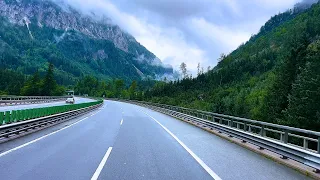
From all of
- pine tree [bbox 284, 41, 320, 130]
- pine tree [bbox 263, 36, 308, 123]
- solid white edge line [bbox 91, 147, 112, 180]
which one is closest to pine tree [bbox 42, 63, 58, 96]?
pine tree [bbox 263, 36, 308, 123]

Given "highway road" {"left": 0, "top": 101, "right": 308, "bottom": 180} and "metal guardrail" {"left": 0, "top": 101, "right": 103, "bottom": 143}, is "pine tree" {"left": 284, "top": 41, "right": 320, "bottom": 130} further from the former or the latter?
"metal guardrail" {"left": 0, "top": 101, "right": 103, "bottom": 143}

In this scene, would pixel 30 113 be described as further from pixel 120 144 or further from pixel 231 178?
pixel 231 178

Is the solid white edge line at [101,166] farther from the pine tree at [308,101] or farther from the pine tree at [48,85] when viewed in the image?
the pine tree at [48,85]

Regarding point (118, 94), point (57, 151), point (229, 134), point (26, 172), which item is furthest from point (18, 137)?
point (118, 94)

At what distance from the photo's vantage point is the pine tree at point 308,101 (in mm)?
34406

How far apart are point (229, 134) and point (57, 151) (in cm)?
930

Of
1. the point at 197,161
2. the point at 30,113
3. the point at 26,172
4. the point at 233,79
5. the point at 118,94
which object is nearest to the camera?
the point at 26,172

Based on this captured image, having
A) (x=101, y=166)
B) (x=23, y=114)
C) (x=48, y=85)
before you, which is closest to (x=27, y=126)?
(x=23, y=114)

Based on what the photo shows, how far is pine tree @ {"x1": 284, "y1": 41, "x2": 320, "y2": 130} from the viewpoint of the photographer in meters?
34.4

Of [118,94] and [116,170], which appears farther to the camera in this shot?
[118,94]

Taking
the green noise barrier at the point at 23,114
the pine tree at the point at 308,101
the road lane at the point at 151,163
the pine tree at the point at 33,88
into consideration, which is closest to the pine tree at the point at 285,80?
the pine tree at the point at 308,101

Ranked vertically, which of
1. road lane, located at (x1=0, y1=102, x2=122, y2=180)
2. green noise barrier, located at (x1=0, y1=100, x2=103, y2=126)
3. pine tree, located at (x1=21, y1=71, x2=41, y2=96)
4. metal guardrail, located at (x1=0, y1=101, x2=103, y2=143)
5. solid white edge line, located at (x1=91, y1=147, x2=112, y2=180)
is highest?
pine tree, located at (x1=21, y1=71, x2=41, y2=96)

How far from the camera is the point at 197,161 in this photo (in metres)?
10.3

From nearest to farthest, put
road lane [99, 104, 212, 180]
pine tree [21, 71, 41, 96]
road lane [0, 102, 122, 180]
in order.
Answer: road lane [0, 102, 122, 180] < road lane [99, 104, 212, 180] < pine tree [21, 71, 41, 96]
